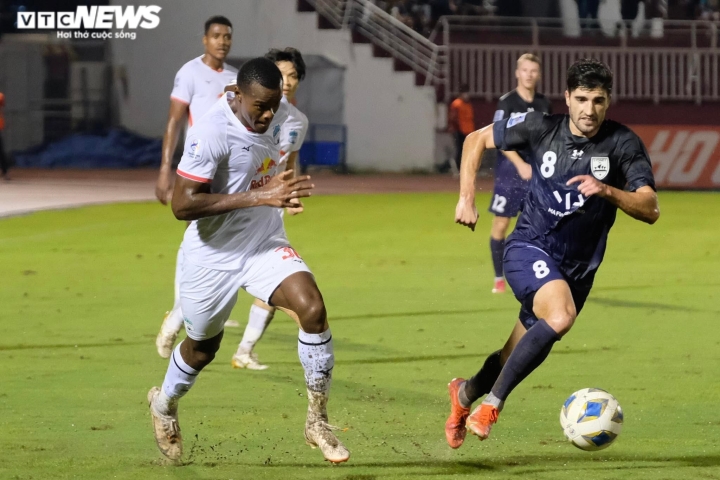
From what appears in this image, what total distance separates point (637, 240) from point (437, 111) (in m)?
13.5

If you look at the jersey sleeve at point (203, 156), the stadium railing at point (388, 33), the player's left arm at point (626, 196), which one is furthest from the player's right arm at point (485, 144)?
the stadium railing at point (388, 33)

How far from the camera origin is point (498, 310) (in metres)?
9.84

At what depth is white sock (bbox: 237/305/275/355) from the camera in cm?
741

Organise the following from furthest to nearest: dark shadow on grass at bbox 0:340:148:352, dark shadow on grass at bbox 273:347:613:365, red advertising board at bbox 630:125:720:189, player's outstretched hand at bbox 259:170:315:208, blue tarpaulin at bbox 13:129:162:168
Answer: blue tarpaulin at bbox 13:129:162:168, red advertising board at bbox 630:125:720:189, dark shadow on grass at bbox 0:340:148:352, dark shadow on grass at bbox 273:347:613:365, player's outstretched hand at bbox 259:170:315:208

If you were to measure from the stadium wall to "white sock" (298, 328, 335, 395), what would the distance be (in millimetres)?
23165

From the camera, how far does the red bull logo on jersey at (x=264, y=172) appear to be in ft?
17.6

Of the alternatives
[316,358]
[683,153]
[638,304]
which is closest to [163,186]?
[316,358]

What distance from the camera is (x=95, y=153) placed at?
95.8 ft

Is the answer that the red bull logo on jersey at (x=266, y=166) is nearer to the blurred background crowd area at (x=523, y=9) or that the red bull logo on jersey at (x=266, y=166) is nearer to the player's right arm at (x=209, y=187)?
the player's right arm at (x=209, y=187)

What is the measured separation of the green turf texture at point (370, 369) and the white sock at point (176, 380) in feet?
0.91

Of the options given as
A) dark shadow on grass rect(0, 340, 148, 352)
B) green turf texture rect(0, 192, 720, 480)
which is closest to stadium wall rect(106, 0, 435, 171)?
green turf texture rect(0, 192, 720, 480)

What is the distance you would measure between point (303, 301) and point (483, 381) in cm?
108

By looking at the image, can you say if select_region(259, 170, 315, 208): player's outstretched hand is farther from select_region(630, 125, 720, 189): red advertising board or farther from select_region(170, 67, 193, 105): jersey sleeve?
select_region(630, 125, 720, 189): red advertising board

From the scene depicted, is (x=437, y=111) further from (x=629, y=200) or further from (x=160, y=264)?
(x=629, y=200)
